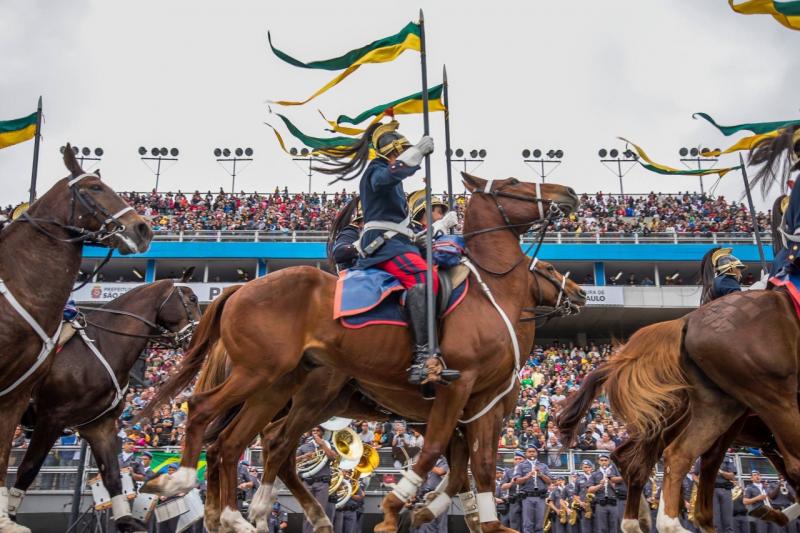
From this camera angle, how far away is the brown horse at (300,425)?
7.53 meters

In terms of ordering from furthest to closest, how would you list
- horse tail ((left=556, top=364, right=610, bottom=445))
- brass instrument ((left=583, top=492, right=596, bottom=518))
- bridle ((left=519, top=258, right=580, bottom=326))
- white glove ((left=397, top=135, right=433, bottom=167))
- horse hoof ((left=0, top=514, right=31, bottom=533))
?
brass instrument ((left=583, top=492, right=596, bottom=518)) → bridle ((left=519, top=258, right=580, bottom=326)) → horse tail ((left=556, top=364, right=610, bottom=445)) → white glove ((left=397, top=135, right=433, bottom=167)) → horse hoof ((left=0, top=514, right=31, bottom=533))

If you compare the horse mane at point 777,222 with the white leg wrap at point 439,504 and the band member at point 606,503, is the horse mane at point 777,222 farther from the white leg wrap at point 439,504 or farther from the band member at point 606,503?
the band member at point 606,503

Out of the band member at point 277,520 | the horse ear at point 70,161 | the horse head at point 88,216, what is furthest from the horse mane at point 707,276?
the band member at point 277,520

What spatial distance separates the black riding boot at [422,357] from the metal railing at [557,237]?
1306 inches

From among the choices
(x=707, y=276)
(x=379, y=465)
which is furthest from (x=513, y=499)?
(x=707, y=276)

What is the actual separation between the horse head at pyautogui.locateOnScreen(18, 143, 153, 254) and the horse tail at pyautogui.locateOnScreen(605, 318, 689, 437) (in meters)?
4.94

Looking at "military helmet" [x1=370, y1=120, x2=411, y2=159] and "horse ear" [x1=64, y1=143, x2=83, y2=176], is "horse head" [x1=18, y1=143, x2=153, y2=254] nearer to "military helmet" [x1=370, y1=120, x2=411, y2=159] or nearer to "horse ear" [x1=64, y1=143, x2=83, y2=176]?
"horse ear" [x1=64, y1=143, x2=83, y2=176]

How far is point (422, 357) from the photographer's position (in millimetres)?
6660

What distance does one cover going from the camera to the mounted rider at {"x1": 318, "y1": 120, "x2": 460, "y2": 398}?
6.77 m

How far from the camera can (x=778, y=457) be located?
28.8ft

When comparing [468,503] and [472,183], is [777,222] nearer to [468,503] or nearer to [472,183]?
[472,183]

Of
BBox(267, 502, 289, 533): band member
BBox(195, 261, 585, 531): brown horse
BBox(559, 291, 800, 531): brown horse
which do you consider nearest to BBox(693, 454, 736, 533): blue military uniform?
BBox(559, 291, 800, 531): brown horse

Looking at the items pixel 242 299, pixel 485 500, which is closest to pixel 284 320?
pixel 242 299

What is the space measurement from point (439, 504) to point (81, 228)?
169 inches
